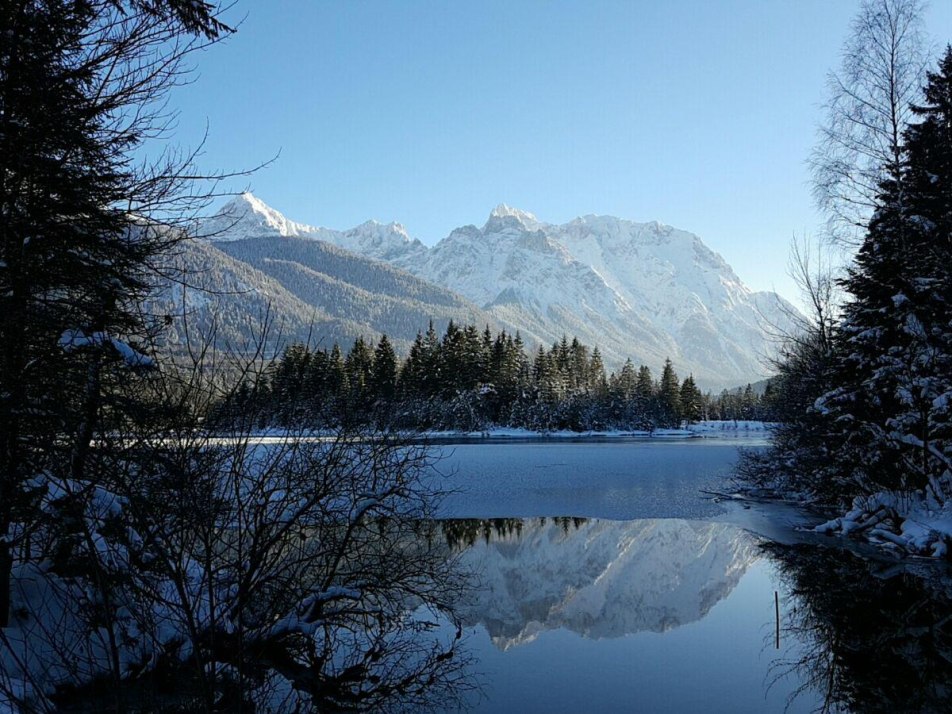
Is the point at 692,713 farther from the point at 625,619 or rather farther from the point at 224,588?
the point at 224,588

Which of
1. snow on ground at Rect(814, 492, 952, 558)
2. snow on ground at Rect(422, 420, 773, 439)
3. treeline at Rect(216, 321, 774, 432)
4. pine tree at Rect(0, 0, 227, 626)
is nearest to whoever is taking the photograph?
pine tree at Rect(0, 0, 227, 626)

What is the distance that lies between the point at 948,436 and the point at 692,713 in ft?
42.9

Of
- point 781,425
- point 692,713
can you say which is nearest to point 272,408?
point 692,713

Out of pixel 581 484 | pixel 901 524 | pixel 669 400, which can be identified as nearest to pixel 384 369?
pixel 581 484

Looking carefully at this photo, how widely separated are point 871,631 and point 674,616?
3270 millimetres

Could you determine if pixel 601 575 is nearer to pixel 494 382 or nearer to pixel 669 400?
pixel 494 382

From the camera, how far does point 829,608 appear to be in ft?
37.4

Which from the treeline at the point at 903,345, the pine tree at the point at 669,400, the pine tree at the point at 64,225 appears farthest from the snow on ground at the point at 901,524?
the pine tree at the point at 669,400

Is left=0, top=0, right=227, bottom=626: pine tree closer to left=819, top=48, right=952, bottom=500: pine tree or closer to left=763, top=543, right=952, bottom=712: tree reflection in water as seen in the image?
left=763, top=543, right=952, bottom=712: tree reflection in water

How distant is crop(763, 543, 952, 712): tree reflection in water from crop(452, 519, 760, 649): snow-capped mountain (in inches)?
71.3

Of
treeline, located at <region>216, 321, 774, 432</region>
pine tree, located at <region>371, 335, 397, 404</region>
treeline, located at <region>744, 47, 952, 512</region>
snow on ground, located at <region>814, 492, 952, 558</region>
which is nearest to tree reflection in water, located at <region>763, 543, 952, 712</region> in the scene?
snow on ground, located at <region>814, 492, 952, 558</region>

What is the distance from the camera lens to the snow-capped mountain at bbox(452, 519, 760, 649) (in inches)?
451

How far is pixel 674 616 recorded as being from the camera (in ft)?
38.8

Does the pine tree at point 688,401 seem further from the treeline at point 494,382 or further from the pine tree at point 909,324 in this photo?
the pine tree at point 909,324
